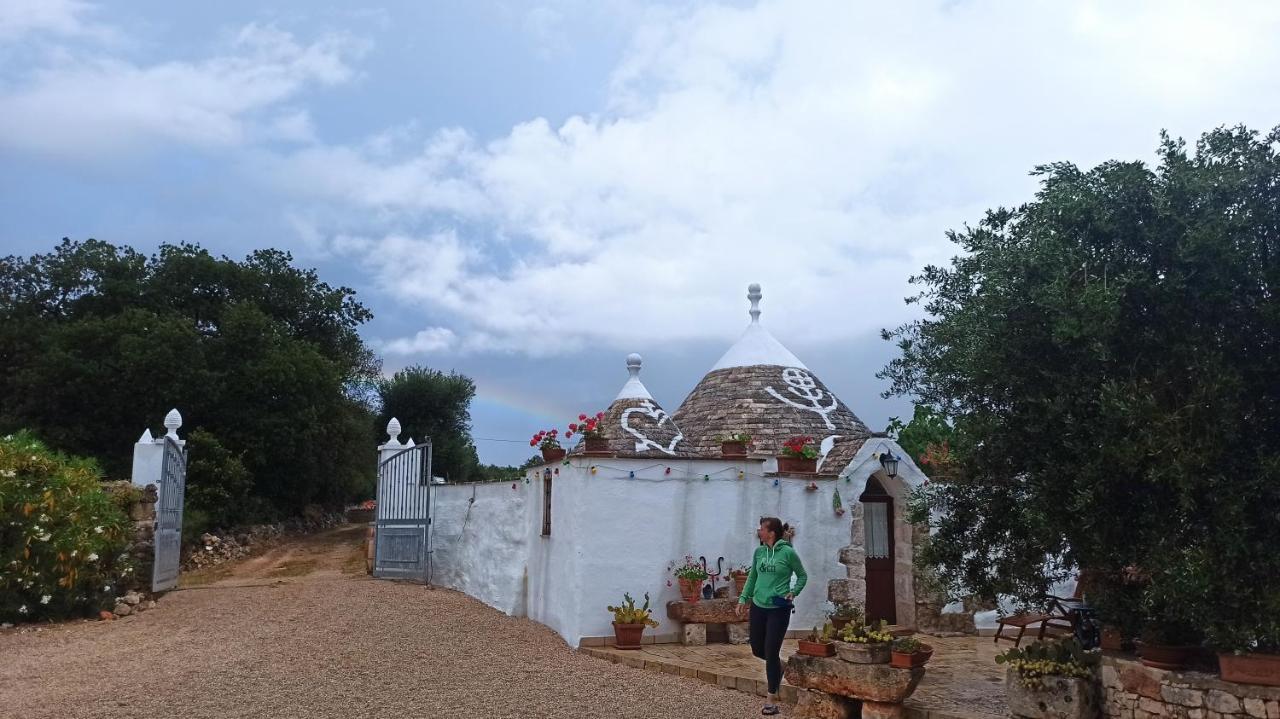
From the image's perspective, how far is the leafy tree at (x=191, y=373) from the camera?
22219 millimetres

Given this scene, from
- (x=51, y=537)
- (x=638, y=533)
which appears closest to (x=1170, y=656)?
(x=638, y=533)

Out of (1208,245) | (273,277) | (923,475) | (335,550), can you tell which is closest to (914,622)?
(923,475)

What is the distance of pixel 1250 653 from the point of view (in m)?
A: 5.16

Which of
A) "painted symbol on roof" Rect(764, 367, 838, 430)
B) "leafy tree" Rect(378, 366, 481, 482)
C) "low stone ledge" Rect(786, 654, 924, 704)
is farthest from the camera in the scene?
"leafy tree" Rect(378, 366, 481, 482)

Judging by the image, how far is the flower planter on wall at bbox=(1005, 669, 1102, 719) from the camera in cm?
593

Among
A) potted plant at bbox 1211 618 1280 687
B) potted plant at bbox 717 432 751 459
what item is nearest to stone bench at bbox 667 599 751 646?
potted plant at bbox 717 432 751 459

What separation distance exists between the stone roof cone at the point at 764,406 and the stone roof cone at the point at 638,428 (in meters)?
0.35

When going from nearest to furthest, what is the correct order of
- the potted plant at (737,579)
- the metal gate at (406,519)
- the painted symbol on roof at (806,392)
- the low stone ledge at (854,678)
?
the low stone ledge at (854,678) < the potted plant at (737,579) < the painted symbol on roof at (806,392) < the metal gate at (406,519)

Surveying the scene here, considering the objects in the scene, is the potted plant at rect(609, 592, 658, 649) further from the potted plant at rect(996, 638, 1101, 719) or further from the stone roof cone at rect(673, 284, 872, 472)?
the potted plant at rect(996, 638, 1101, 719)

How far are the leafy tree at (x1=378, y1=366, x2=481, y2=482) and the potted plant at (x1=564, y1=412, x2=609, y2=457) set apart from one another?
22.2 m

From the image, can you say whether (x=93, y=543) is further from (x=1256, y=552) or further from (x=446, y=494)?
(x=1256, y=552)

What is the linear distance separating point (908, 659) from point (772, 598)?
116cm

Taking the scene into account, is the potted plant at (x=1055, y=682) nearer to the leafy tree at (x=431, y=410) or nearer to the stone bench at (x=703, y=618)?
the stone bench at (x=703, y=618)

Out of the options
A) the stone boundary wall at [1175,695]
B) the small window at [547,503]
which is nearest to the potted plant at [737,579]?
the small window at [547,503]
